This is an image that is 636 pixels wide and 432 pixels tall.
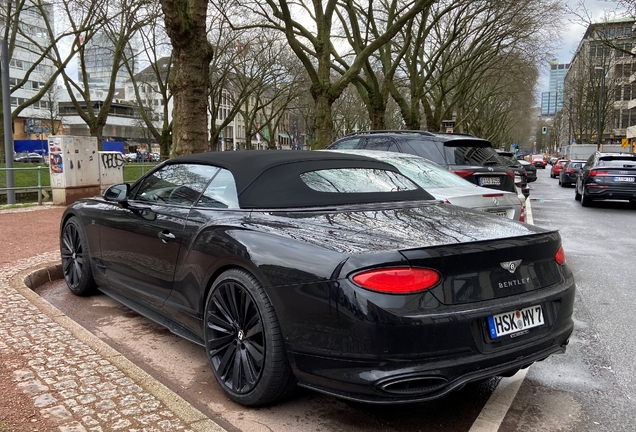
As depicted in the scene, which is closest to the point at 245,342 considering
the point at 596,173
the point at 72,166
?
the point at 72,166

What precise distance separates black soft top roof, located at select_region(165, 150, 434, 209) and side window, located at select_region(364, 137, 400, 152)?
4877 millimetres

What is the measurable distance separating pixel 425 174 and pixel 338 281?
431cm

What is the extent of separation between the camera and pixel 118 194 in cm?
479

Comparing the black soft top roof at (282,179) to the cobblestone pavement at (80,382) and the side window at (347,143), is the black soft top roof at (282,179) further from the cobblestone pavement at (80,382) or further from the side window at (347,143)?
the side window at (347,143)

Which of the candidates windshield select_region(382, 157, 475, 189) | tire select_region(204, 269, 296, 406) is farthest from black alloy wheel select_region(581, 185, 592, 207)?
tire select_region(204, 269, 296, 406)

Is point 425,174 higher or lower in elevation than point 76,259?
higher

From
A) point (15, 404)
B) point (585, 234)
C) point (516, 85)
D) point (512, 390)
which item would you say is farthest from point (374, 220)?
point (516, 85)

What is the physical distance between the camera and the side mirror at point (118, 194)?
466 cm

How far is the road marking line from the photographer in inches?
117

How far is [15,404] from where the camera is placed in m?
2.96

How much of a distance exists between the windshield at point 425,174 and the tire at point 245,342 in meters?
3.60

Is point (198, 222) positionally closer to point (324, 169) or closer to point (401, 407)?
point (324, 169)

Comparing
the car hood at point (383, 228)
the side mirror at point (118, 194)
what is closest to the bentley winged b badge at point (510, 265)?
the car hood at point (383, 228)

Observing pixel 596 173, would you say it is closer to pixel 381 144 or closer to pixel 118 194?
pixel 381 144
